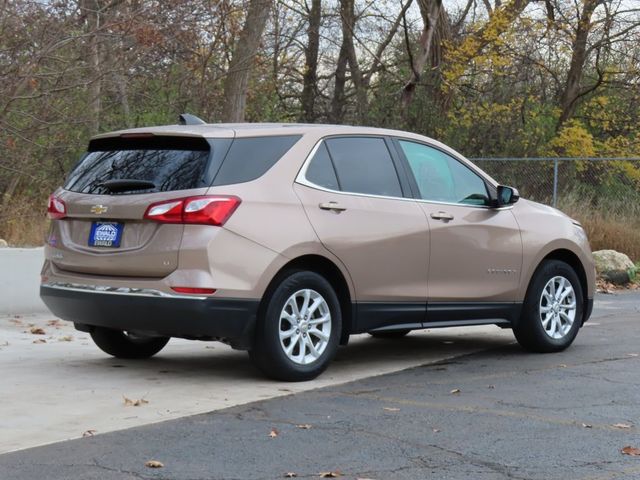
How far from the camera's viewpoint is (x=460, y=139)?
2514 cm

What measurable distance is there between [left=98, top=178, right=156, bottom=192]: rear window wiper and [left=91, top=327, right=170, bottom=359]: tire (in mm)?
1364

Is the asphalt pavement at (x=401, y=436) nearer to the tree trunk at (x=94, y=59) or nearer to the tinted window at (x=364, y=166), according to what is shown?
the tinted window at (x=364, y=166)

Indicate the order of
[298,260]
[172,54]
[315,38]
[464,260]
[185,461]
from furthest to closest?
[315,38] < [172,54] < [464,260] < [298,260] < [185,461]

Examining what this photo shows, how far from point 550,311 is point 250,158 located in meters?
3.26

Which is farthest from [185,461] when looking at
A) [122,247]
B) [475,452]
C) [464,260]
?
[464,260]

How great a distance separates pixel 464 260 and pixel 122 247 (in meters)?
2.83

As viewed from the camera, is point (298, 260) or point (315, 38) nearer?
point (298, 260)

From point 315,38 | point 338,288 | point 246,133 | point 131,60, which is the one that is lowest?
point 338,288

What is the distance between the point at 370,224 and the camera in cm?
795

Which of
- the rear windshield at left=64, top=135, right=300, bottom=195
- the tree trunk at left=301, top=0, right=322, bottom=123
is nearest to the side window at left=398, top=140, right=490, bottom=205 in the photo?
the rear windshield at left=64, top=135, right=300, bottom=195

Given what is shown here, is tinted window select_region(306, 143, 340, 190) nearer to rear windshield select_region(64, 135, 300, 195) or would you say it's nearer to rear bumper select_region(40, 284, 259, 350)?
rear windshield select_region(64, 135, 300, 195)

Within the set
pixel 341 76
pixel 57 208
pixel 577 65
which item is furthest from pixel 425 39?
pixel 57 208

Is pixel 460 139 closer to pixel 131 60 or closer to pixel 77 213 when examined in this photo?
pixel 131 60

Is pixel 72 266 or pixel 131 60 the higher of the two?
pixel 131 60
